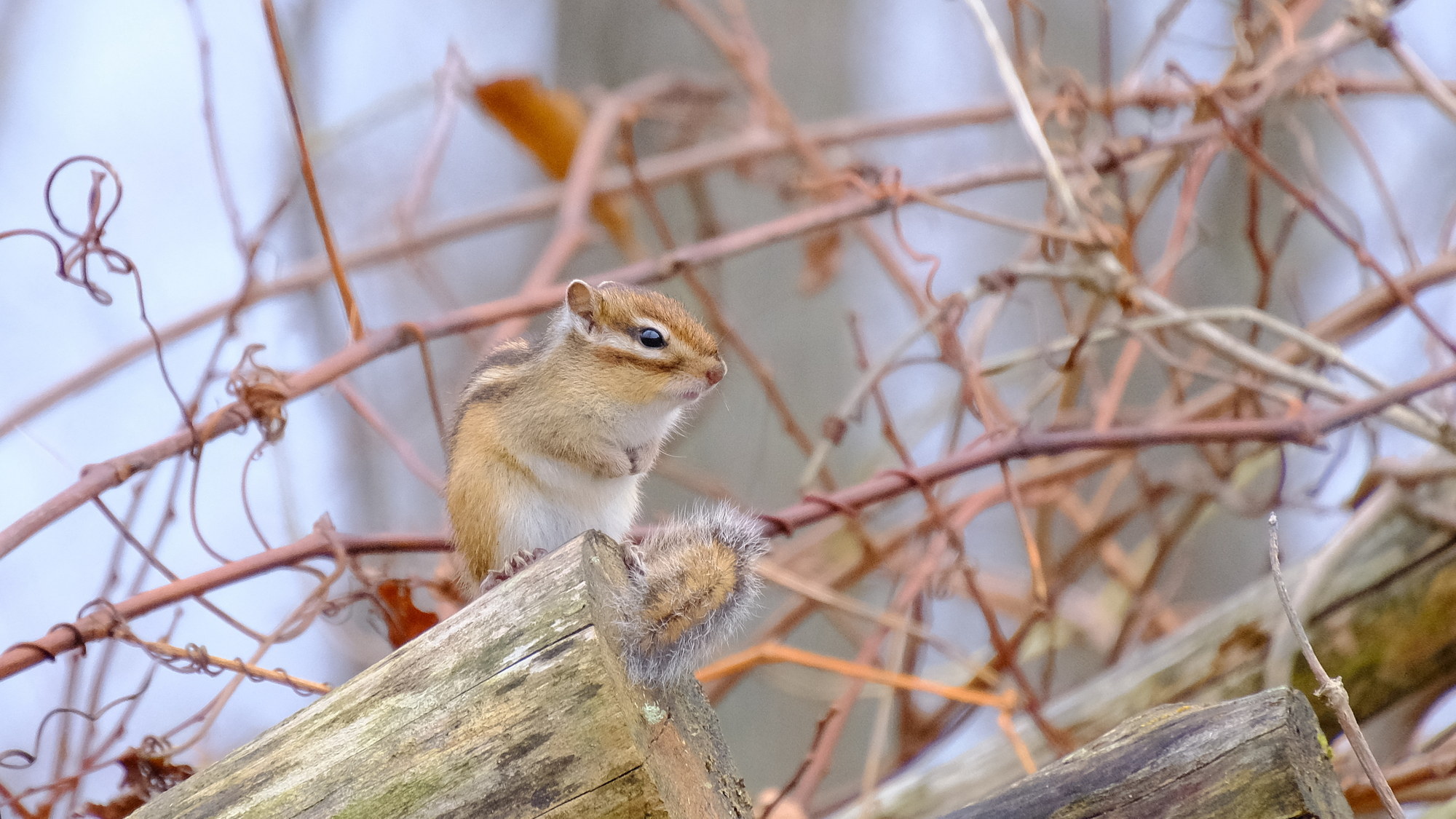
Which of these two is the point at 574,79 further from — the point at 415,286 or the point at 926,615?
the point at 926,615

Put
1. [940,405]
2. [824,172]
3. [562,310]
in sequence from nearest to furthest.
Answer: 1. [562,310]
2. [824,172]
3. [940,405]

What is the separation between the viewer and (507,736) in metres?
0.98

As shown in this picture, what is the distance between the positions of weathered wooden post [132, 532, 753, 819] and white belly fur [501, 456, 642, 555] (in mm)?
510

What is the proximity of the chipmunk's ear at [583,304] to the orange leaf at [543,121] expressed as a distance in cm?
85

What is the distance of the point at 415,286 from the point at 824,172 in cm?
228

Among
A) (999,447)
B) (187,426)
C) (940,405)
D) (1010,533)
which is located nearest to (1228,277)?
(1010,533)

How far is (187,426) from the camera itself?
5.17ft

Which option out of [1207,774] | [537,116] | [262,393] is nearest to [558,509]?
[262,393]

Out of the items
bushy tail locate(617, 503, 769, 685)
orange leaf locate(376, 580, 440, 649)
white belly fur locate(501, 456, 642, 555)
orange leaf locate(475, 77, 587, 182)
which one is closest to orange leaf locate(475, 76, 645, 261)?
orange leaf locate(475, 77, 587, 182)

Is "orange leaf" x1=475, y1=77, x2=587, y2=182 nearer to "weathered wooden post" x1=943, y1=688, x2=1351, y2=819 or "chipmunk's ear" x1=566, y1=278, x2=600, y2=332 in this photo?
"chipmunk's ear" x1=566, y1=278, x2=600, y2=332

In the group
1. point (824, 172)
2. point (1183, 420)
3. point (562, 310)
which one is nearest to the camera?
point (562, 310)

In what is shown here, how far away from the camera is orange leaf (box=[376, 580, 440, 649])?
5.17ft

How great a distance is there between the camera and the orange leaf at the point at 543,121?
2.47 meters

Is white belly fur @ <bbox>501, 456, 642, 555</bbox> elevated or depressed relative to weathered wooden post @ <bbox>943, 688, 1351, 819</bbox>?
elevated
